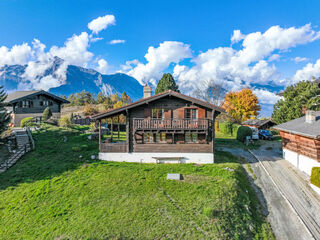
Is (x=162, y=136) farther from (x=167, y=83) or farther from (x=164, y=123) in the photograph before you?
(x=167, y=83)

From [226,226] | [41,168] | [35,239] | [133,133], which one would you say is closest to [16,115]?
[41,168]

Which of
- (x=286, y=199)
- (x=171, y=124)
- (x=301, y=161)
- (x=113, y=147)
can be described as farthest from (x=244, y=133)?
(x=113, y=147)

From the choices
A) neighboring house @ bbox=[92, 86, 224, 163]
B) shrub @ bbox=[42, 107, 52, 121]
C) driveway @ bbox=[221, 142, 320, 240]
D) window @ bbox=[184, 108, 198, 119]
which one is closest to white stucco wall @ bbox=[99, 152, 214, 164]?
neighboring house @ bbox=[92, 86, 224, 163]

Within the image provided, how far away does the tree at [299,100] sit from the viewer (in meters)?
32.2

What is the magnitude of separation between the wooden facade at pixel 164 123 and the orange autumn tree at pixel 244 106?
114ft

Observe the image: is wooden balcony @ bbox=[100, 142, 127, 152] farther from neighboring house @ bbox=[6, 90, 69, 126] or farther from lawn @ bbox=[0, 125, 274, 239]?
neighboring house @ bbox=[6, 90, 69, 126]

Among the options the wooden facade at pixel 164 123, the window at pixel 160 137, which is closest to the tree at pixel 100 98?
the wooden facade at pixel 164 123

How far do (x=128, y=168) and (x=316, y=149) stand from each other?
59.4 ft

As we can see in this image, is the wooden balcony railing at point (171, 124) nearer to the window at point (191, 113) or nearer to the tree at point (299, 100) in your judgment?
the window at point (191, 113)

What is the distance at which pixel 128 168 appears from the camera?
16.8 m

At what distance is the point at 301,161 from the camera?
62.8 feet

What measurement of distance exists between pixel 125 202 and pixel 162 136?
8624 mm

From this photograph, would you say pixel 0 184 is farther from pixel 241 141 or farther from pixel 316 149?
pixel 241 141

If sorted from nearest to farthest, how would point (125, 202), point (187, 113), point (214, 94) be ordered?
point (125, 202), point (187, 113), point (214, 94)
